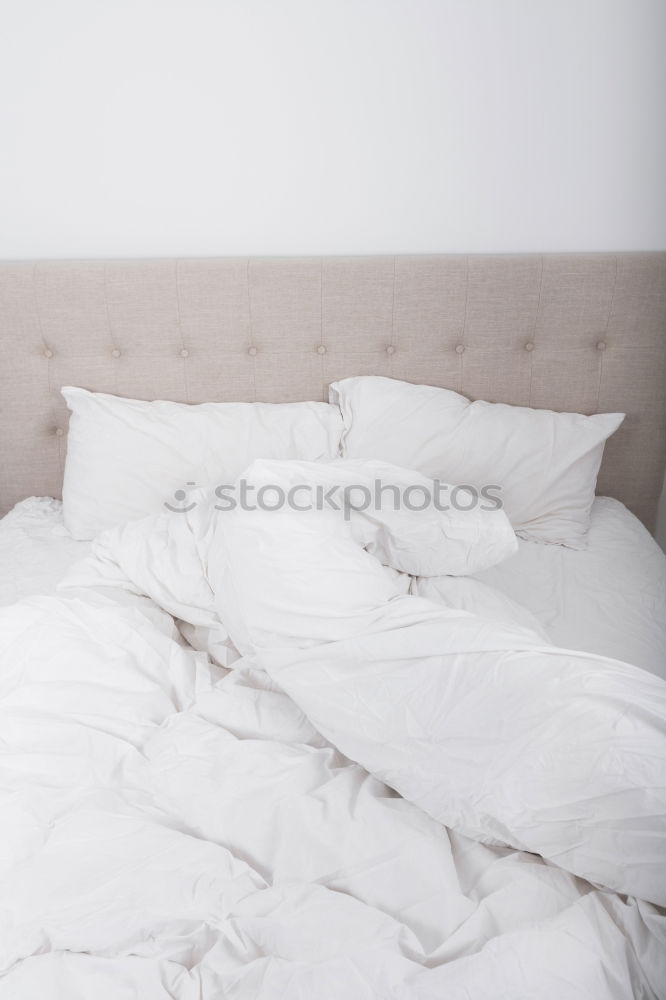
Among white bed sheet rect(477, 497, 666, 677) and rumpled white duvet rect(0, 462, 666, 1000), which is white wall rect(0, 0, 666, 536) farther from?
rumpled white duvet rect(0, 462, 666, 1000)

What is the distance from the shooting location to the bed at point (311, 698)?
74 cm

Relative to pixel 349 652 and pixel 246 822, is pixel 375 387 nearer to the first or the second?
pixel 349 652

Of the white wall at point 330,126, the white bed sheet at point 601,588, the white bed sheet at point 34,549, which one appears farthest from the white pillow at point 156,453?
the white bed sheet at point 601,588

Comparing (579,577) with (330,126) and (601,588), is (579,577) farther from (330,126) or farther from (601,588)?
(330,126)

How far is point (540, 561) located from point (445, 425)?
342 mm

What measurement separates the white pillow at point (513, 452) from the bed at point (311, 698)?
0.08 meters

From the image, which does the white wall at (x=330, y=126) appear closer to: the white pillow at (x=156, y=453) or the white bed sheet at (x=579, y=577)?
the white pillow at (x=156, y=453)

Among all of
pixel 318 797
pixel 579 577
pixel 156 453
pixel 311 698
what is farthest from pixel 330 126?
pixel 318 797

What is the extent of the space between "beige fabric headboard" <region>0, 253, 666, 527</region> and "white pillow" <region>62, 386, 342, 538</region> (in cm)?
11

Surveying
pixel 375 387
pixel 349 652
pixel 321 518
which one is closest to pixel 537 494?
pixel 375 387

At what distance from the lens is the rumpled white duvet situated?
0.72m

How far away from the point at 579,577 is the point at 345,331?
718 mm

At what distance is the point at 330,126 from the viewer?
1.58 m

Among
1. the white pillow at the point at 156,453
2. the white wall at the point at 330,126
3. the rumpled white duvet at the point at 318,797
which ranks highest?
the white wall at the point at 330,126
